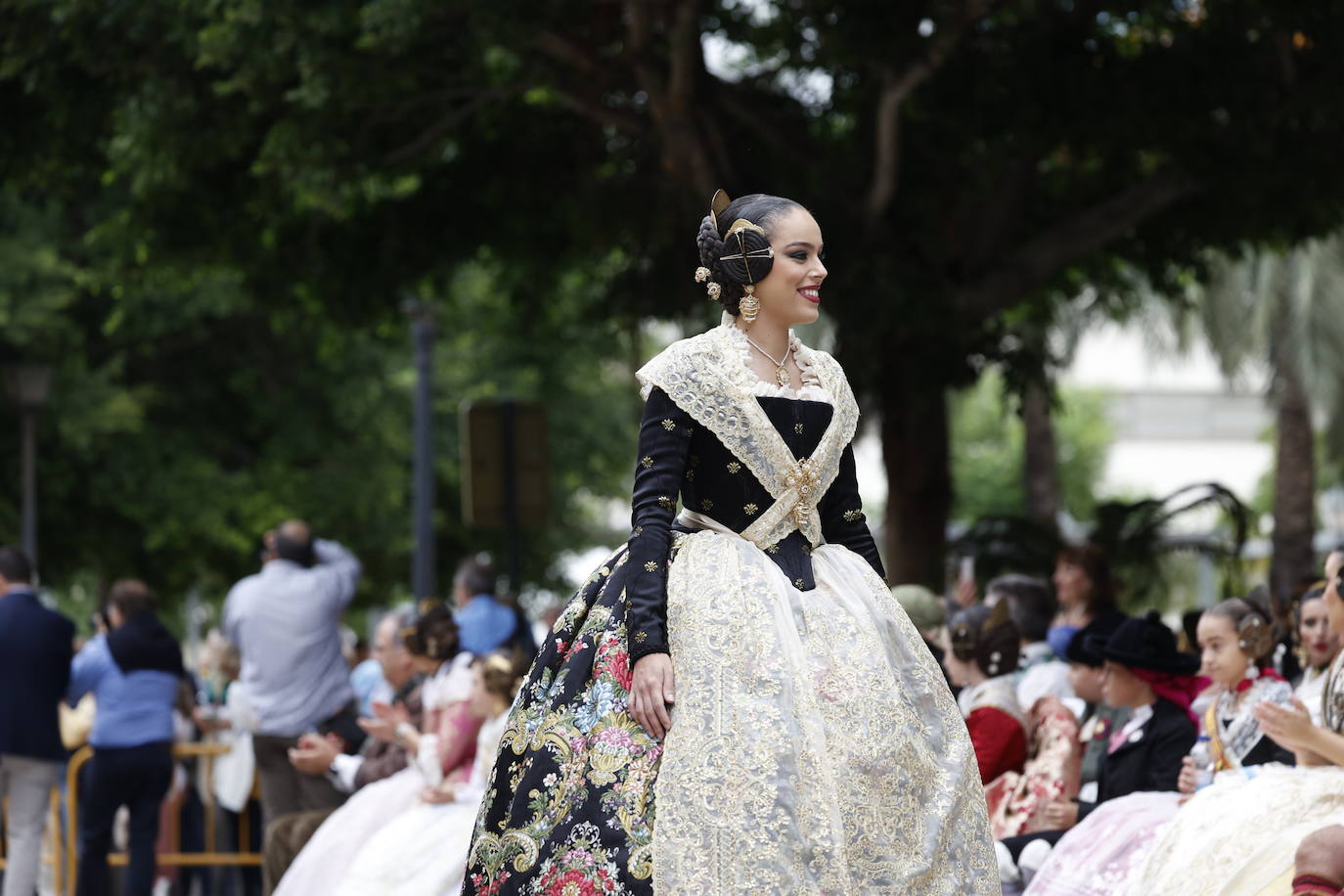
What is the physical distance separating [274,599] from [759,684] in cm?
668

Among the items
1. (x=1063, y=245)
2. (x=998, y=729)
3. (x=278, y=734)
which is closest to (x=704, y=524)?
(x=998, y=729)

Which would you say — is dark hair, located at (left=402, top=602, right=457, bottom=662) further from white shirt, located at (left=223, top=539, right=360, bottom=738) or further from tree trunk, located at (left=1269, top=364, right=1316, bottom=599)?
tree trunk, located at (left=1269, top=364, right=1316, bottom=599)

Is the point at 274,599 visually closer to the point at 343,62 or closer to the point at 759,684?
the point at 343,62

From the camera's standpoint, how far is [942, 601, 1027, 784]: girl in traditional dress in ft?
23.8

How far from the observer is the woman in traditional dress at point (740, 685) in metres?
4.27

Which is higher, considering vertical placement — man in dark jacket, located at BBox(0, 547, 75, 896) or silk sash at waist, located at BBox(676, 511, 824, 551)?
silk sash at waist, located at BBox(676, 511, 824, 551)

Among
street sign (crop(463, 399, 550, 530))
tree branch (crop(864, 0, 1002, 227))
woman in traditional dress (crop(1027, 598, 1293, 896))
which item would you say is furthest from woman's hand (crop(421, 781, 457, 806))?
tree branch (crop(864, 0, 1002, 227))

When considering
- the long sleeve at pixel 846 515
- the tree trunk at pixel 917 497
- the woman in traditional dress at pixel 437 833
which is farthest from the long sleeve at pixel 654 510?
the tree trunk at pixel 917 497

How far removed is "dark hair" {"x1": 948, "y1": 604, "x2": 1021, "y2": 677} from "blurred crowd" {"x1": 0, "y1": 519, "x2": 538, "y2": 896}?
5.66 ft

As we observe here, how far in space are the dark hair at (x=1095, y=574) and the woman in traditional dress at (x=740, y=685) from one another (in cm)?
489

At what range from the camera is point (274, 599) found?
10648mm

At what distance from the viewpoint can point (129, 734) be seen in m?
10.0

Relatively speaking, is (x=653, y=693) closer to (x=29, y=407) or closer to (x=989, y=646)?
(x=989, y=646)

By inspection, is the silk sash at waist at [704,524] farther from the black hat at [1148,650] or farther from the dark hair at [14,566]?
the dark hair at [14,566]
